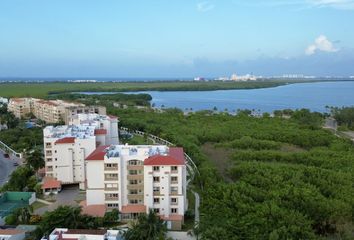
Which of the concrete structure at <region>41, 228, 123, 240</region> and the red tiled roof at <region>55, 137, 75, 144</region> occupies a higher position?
the red tiled roof at <region>55, 137, 75, 144</region>

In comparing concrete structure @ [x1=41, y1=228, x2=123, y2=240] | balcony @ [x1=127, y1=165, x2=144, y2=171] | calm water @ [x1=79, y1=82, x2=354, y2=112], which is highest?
balcony @ [x1=127, y1=165, x2=144, y2=171]

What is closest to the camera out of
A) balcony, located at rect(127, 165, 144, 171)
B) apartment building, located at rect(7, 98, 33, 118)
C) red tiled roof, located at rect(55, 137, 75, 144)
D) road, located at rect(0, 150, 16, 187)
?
balcony, located at rect(127, 165, 144, 171)

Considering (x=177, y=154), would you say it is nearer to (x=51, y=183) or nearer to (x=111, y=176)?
(x=111, y=176)

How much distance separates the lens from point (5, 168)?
27.4 meters

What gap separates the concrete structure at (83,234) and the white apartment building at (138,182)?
3.36 metres

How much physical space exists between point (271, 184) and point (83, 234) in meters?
10.0

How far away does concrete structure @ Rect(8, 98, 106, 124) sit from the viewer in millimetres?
42719

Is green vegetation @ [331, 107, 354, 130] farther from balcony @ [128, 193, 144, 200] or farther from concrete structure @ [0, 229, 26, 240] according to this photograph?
concrete structure @ [0, 229, 26, 240]

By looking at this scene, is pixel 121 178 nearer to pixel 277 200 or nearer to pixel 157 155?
pixel 157 155

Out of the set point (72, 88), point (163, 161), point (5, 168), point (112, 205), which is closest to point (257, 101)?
point (72, 88)

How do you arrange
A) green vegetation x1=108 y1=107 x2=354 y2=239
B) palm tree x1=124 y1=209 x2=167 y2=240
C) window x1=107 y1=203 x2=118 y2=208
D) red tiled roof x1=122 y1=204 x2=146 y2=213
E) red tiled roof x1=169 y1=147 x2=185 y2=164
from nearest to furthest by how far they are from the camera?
palm tree x1=124 y1=209 x2=167 y2=240
green vegetation x1=108 y1=107 x2=354 y2=239
red tiled roof x1=122 y1=204 x2=146 y2=213
red tiled roof x1=169 y1=147 x2=185 y2=164
window x1=107 y1=203 x2=118 y2=208

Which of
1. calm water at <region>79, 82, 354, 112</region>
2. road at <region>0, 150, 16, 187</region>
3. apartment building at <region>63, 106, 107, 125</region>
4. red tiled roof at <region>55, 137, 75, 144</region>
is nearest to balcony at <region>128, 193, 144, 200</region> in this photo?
red tiled roof at <region>55, 137, 75, 144</region>

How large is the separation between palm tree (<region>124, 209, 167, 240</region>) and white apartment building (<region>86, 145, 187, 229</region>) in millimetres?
2322

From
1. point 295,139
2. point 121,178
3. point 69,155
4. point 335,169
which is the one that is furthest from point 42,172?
point 295,139
